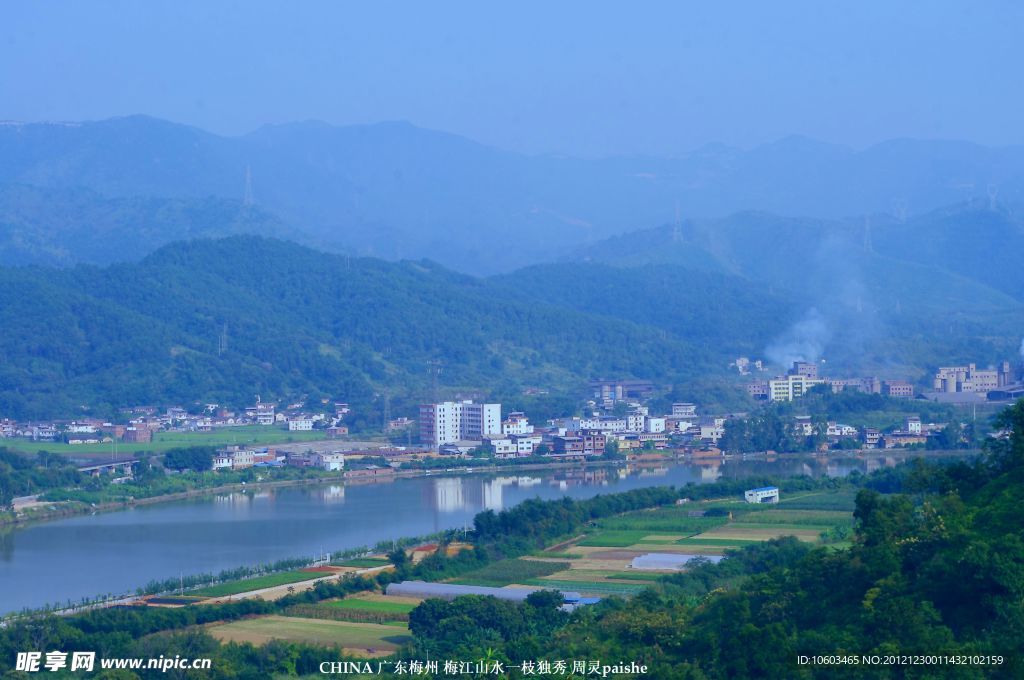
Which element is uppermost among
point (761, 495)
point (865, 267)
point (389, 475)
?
point (865, 267)

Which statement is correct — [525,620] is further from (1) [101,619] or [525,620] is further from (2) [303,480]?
(2) [303,480]

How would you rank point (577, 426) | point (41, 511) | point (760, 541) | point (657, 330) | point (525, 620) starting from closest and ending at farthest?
point (525, 620) < point (760, 541) < point (41, 511) < point (577, 426) < point (657, 330)

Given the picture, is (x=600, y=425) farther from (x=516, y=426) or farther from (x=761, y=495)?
(x=761, y=495)

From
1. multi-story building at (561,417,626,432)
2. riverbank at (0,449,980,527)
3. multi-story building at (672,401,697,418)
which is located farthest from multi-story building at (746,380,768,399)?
riverbank at (0,449,980,527)

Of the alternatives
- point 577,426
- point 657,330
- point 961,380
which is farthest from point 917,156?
point 577,426

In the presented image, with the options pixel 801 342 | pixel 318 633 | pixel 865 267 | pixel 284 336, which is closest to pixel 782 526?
pixel 318 633

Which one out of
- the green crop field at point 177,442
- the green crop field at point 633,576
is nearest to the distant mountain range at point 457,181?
the green crop field at point 177,442
